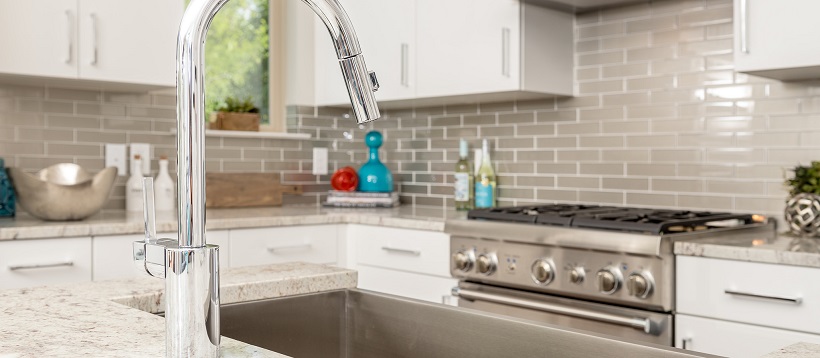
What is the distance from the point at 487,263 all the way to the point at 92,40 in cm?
166

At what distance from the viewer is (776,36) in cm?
245

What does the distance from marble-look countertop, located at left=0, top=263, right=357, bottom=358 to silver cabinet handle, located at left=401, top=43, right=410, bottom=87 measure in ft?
6.45

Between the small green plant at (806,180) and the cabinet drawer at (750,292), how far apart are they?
1.61 ft

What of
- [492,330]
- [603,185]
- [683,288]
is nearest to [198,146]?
[492,330]

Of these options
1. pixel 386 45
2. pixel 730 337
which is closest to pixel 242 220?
pixel 386 45

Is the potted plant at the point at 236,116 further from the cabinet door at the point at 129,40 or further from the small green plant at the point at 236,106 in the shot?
the cabinet door at the point at 129,40

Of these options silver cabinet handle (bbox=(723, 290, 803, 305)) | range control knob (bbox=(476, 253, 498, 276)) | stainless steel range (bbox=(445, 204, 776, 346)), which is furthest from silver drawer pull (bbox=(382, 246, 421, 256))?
silver cabinet handle (bbox=(723, 290, 803, 305))

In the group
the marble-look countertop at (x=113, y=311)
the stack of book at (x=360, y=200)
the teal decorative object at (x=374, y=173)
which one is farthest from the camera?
the teal decorative object at (x=374, y=173)

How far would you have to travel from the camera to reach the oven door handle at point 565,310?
2416 mm

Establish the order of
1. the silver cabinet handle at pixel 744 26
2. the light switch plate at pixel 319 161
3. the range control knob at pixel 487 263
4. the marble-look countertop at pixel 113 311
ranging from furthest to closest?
the light switch plate at pixel 319 161 < the range control knob at pixel 487 263 < the silver cabinet handle at pixel 744 26 < the marble-look countertop at pixel 113 311

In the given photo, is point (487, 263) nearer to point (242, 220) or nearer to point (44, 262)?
point (242, 220)

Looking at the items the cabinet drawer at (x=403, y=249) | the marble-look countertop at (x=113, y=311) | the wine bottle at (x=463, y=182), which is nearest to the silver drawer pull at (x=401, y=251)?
the cabinet drawer at (x=403, y=249)

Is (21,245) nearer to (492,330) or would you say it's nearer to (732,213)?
(492,330)

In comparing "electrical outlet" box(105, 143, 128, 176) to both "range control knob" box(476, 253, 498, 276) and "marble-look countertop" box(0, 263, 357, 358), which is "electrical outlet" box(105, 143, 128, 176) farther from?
"marble-look countertop" box(0, 263, 357, 358)
